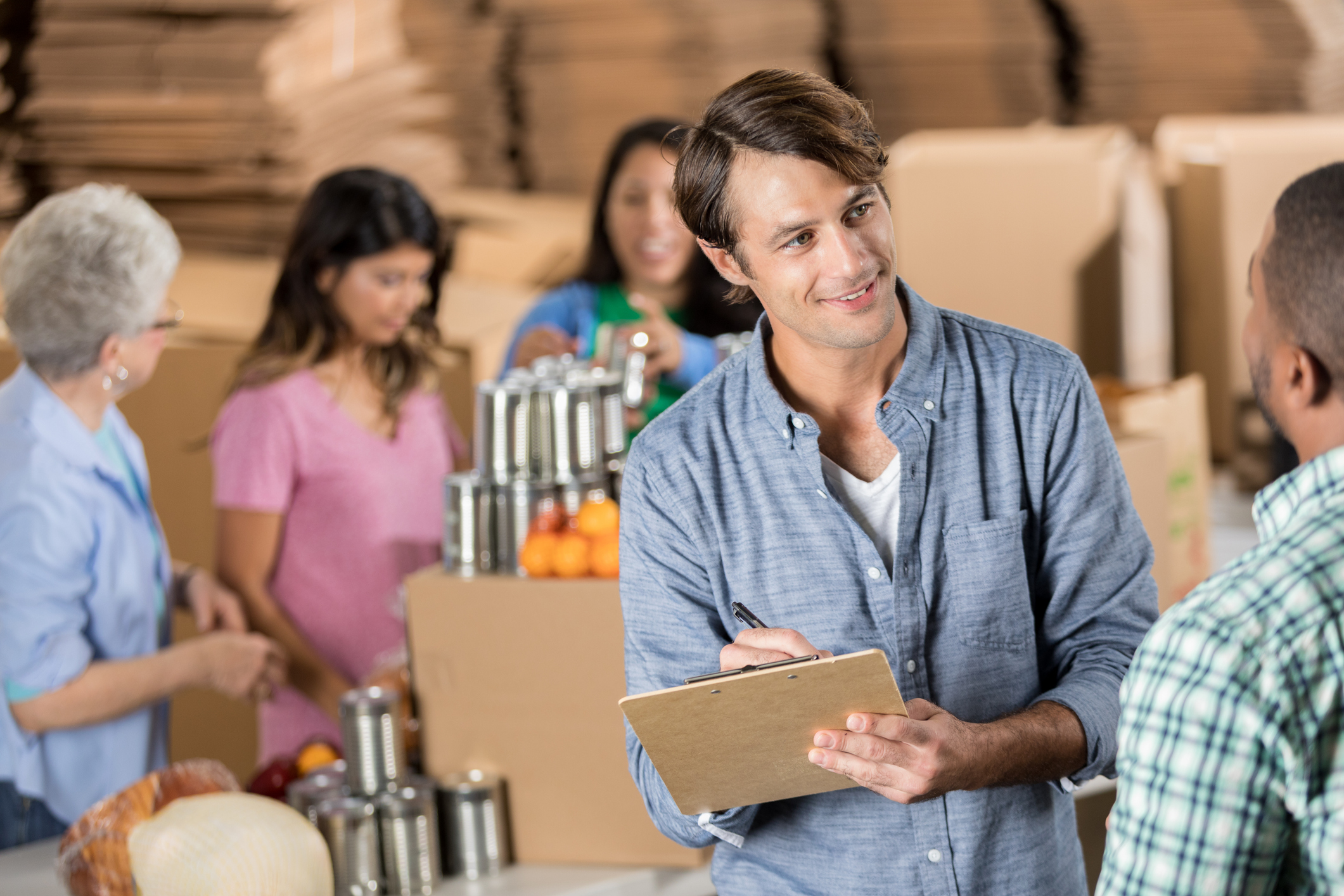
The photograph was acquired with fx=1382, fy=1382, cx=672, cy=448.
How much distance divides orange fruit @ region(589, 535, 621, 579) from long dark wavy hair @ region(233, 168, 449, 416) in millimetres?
952

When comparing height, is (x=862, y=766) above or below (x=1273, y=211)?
below

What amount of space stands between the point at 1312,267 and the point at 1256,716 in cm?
31

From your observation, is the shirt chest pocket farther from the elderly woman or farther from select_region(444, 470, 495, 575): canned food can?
the elderly woman

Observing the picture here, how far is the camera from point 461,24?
4.68m

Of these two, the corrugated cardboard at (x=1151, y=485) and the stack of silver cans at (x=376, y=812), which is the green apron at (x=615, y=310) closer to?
the corrugated cardboard at (x=1151, y=485)

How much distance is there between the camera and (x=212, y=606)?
8.11ft

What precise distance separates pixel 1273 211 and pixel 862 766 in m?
0.57

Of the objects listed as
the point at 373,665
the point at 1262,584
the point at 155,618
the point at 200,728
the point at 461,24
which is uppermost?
the point at 461,24

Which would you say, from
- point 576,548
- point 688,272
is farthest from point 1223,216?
point 576,548

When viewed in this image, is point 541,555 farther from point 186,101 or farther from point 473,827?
point 186,101

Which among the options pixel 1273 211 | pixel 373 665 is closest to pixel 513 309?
pixel 373 665

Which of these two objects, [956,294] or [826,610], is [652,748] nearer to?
[826,610]

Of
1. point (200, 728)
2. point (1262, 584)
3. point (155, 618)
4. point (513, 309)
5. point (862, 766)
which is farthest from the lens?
point (513, 309)

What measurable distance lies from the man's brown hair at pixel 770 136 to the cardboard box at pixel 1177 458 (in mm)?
1321
